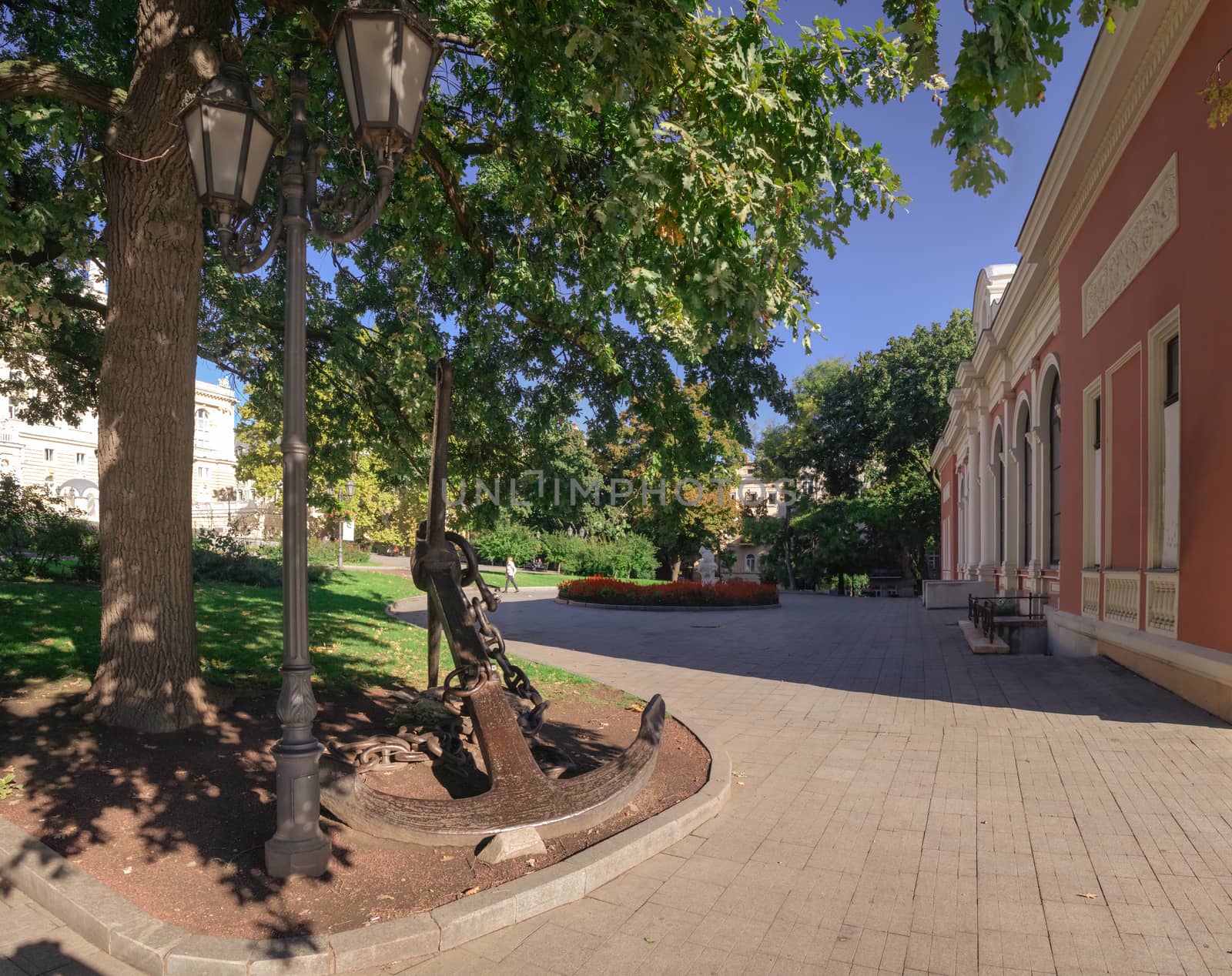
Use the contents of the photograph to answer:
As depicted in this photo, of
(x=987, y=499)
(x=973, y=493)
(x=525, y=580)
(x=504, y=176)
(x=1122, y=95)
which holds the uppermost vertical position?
(x=1122, y=95)

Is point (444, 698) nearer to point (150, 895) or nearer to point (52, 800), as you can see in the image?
point (150, 895)

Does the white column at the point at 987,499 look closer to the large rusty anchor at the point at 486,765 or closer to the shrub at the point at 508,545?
the large rusty anchor at the point at 486,765

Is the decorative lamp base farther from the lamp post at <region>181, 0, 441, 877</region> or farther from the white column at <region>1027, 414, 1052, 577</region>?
the white column at <region>1027, 414, 1052, 577</region>

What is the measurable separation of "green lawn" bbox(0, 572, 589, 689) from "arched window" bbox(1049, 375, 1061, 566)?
1186 cm

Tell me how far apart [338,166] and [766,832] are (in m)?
8.46

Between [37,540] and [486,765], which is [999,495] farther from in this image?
[37,540]

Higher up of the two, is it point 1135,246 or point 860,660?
point 1135,246

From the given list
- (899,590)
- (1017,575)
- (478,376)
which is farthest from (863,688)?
(899,590)

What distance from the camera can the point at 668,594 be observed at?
22562mm

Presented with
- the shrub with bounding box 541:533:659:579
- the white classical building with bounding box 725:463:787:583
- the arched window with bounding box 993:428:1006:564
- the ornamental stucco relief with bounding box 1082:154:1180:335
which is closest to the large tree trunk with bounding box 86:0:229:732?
the ornamental stucco relief with bounding box 1082:154:1180:335

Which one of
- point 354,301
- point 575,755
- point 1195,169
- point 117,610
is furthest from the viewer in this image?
point 354,301

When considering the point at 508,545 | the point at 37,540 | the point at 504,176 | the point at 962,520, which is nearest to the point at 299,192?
the point at 504,176

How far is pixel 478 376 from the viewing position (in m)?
10.0

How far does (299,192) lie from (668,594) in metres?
19.3
